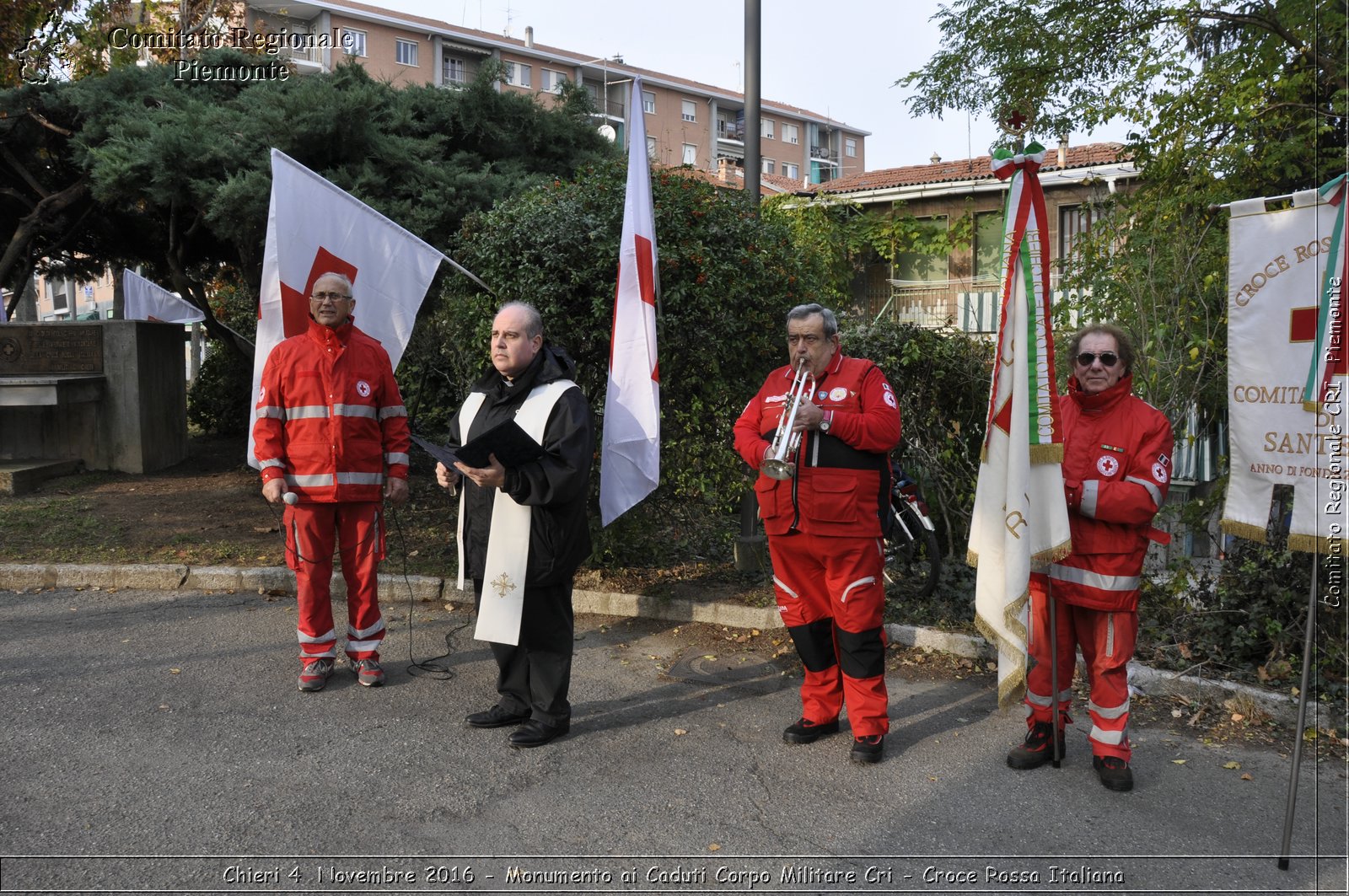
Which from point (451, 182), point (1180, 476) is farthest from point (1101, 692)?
point (451, 182)

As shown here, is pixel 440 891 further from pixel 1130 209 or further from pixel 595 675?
pixel 1130 209

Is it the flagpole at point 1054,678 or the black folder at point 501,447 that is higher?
the black folder at point 501,447

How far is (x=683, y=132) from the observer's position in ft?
236

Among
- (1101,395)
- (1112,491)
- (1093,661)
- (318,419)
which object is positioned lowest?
(1093,661)

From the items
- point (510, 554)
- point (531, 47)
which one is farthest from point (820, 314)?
point (531, 47)

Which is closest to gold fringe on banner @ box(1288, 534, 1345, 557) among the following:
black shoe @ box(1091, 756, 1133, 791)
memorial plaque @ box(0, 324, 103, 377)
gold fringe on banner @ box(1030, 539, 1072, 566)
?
gold fringe on banner @ box(1030, 539, 1072, 566)

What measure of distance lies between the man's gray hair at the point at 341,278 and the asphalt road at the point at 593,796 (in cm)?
205

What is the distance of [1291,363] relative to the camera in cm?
379

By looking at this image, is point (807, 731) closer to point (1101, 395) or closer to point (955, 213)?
point (1101, 395)

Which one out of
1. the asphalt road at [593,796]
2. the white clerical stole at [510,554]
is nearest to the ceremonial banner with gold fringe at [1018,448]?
the asphalt road at [593,796]

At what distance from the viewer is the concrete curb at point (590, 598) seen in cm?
519

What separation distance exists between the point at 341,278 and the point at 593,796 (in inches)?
115

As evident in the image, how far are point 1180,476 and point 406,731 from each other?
6176mm

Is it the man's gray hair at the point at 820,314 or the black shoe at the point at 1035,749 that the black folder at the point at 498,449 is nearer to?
the man's gray hair at the point at 820,314
